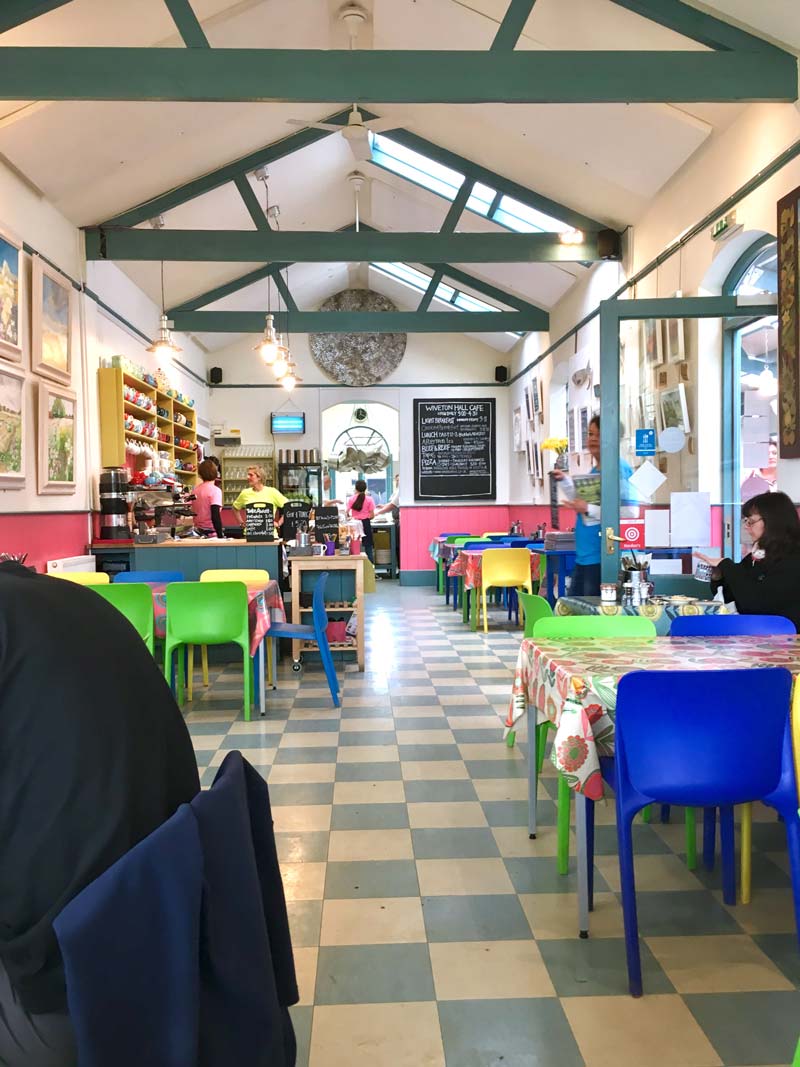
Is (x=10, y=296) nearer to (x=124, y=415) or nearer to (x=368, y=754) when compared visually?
(x=124, y=415)

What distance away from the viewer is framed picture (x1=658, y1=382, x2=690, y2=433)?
16.9ft

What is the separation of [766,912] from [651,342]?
3.43 meters

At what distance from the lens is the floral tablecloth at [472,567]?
8.20m

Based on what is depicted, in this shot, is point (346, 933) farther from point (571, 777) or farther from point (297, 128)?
point (297, 128)

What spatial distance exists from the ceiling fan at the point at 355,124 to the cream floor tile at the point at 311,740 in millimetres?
3649

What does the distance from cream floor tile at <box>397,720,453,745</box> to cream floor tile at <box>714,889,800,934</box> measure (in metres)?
1.99

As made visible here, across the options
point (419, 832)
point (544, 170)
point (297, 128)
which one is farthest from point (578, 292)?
point (419, 832)

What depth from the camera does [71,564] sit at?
6758 mm

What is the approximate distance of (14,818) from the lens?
111 centimetres

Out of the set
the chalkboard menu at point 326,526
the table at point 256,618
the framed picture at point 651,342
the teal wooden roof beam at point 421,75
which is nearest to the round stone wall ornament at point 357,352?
the chalkboard menu at point 326,526

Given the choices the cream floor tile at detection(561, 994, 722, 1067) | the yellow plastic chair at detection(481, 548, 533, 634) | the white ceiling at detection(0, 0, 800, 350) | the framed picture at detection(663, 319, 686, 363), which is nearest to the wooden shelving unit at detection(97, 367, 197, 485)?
the white ceiling at detection(0, 0, 800, 350)

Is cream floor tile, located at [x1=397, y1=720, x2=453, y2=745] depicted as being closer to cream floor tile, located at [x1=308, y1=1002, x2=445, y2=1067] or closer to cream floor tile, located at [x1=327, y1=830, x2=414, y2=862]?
cream floor tile, located at [x1=327, y1=830, x2=414, y2=862]

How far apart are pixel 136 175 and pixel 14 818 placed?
722 centimetres

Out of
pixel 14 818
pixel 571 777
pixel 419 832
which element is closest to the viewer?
pixel 14 818
